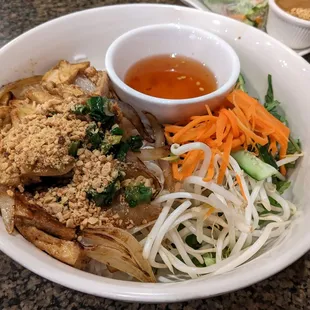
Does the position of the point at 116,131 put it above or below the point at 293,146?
above

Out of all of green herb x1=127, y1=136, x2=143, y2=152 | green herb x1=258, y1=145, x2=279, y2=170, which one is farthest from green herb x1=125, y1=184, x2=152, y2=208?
green herb x1=258, y1=145, x2=279, y2=170

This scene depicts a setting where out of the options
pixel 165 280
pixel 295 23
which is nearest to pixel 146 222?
pixel 165 280

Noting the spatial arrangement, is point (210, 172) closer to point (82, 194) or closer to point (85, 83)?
point (82, 194)

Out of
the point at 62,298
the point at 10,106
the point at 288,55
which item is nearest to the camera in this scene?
the point at 62,298

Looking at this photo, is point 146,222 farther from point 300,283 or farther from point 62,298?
point 300,283

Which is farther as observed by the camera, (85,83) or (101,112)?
(85,83)

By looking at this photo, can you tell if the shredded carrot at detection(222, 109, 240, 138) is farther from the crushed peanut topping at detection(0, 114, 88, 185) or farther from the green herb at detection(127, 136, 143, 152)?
the crushed peanut topping at detection(0, 114, 88, 185)

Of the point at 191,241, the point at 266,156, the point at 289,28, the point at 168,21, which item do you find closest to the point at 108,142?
the point at 191,241
